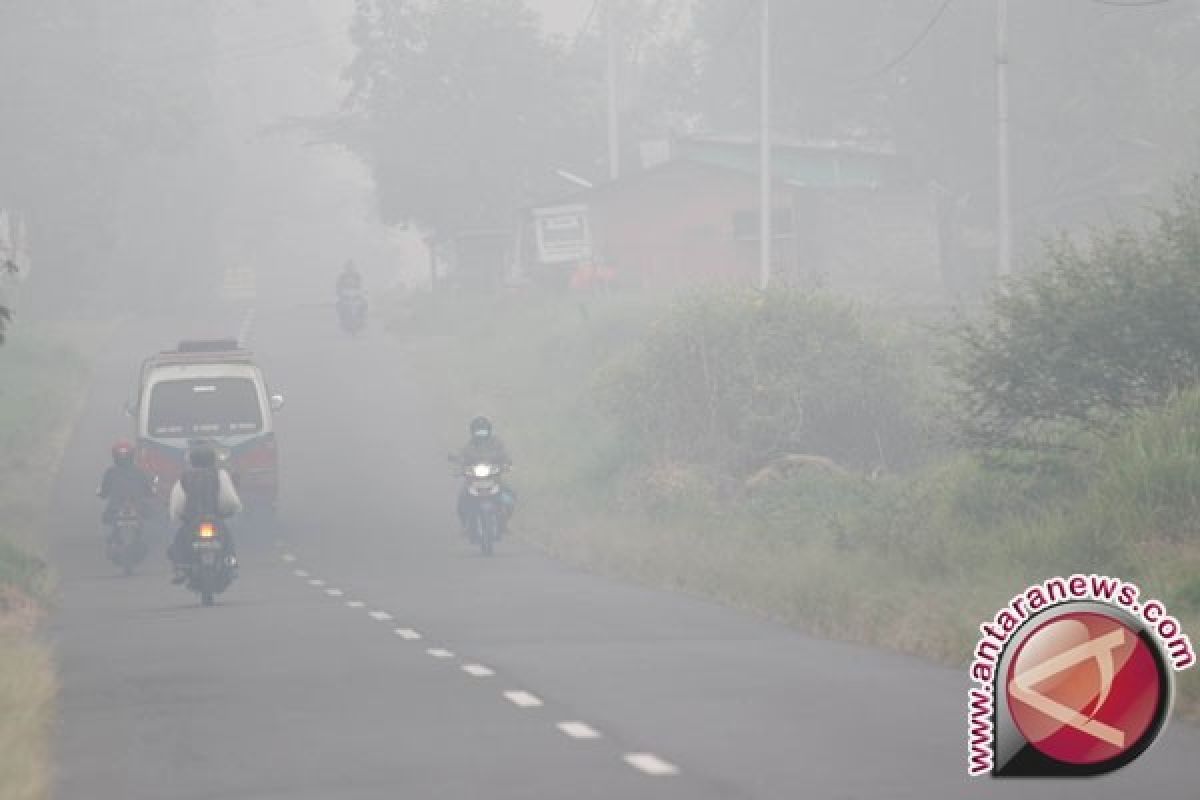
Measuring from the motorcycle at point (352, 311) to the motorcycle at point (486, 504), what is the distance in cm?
3544

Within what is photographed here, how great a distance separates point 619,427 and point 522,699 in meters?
22.8

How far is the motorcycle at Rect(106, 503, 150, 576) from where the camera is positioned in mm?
29312

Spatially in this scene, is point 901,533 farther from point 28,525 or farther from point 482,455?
point 28,525

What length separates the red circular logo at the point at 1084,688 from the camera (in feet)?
33.1

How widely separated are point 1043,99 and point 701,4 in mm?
23968

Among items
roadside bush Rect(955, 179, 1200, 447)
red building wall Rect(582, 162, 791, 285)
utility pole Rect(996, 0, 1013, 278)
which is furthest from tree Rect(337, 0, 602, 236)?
roadside bush Rect(955, 179, 1200, 447)

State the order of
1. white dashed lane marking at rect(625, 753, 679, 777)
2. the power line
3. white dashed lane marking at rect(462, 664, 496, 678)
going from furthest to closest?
the power line → white dashed lane marking at rect(462, 664, 496, 678) → white dashed lane marking at rect(625, 753, 679, 777)

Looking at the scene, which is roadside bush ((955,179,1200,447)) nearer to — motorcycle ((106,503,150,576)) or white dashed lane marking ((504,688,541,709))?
white dashed lane marking ((504,688,541,709))

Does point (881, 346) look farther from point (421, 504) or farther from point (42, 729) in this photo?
point (42, 729)

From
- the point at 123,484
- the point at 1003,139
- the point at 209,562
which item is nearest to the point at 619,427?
the point at 123,484

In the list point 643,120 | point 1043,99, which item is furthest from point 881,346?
point 643,120

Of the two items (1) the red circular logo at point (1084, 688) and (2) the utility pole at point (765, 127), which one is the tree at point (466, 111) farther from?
(1) the red circular logo at point (1084, 688)

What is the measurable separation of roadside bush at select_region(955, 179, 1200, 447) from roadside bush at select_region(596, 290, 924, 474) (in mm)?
9771

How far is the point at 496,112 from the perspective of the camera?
80938 millimetres
